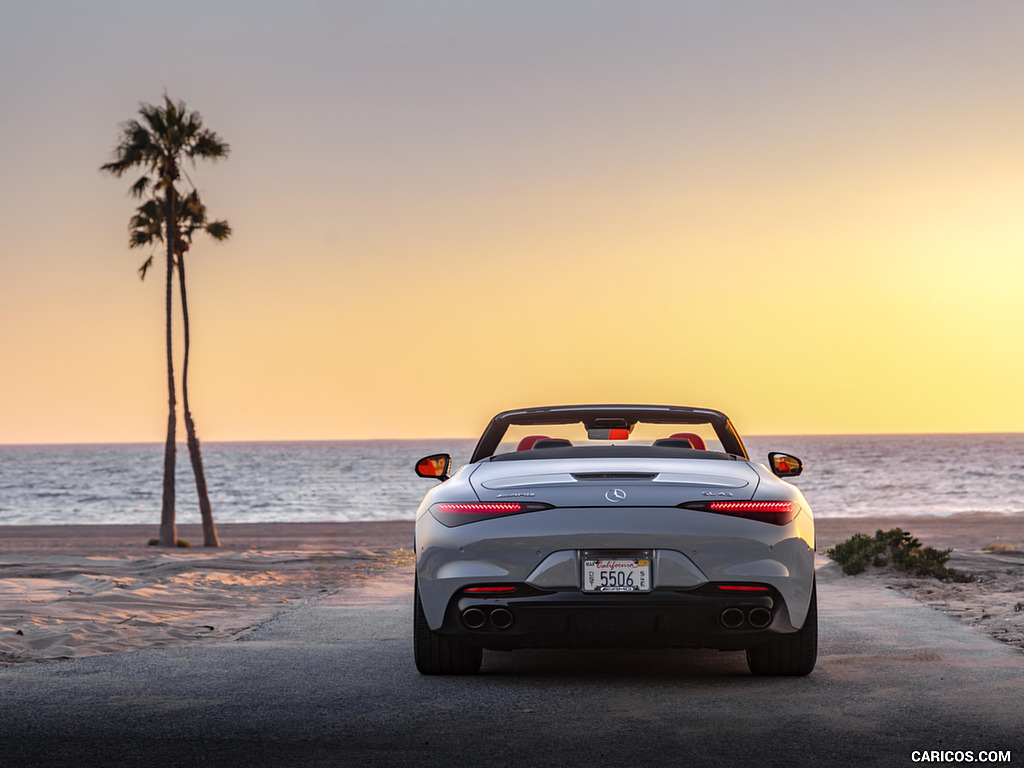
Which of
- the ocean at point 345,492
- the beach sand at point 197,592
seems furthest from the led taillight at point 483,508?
the ocean at point 345,492

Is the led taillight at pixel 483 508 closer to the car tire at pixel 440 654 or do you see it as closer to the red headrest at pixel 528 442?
→ the car tire at pixel 440 654

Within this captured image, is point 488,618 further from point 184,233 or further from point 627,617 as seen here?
point 184,233

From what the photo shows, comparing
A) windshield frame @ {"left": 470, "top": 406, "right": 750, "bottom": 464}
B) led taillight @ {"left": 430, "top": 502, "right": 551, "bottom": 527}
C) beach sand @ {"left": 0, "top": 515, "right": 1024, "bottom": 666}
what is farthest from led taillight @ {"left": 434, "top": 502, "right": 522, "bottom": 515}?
beach sand @ {"left": 0, "top": 515, "right": 1024, "bottom": 666}

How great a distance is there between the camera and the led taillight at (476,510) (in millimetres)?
5859

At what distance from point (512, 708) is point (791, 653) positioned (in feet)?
5.63

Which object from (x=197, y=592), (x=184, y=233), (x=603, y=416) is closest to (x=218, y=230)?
(x=184, y=233)

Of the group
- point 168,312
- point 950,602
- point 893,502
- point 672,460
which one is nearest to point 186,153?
point 168,312

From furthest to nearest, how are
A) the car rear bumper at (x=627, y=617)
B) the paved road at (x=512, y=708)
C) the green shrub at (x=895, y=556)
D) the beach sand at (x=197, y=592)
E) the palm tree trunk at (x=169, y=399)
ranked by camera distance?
the palm tree trunk at (x=169, y=399), the green shrub at (x=895, y=556), the beach sand at (x=197, y=592), the car rear bumper at (x=627, y=617), the paved road at (x=512, y=708)

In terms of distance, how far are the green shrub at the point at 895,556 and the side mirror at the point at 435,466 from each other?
28.0ft

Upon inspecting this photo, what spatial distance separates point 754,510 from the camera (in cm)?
587

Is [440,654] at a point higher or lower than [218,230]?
lower

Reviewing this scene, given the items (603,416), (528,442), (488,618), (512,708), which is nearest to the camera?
(512,708)

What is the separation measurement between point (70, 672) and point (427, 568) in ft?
8.08

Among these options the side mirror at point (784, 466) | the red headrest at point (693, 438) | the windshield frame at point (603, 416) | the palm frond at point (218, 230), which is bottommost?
the side mirror at point (784, 466)
